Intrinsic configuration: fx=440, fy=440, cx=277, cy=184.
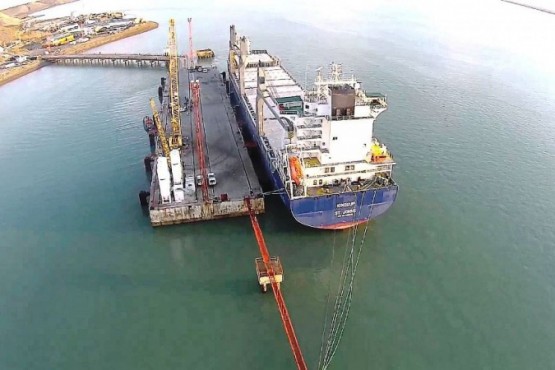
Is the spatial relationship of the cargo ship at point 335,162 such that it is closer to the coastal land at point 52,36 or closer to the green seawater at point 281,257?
the green seawater at point 281,257

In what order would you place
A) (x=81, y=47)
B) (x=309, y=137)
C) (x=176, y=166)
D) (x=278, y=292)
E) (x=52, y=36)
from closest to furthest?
(x=278, y=292), (x=309, y=137), (x=176, y=166), (x=81, y=47), (x=52, y=36)

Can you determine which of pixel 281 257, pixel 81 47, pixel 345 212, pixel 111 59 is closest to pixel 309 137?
pixel 345 212

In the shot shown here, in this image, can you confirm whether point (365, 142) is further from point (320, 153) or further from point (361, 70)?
point (361, 70)

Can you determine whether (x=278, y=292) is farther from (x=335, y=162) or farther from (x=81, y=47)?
(x=81, y=47)

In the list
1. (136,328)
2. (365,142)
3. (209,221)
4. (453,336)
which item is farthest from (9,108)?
(453,336)

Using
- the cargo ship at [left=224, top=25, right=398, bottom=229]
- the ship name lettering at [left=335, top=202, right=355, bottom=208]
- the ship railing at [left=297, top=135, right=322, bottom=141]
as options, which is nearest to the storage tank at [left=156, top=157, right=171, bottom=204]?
the cargo ship at [left=224, top=25, right=398, bottom=229]

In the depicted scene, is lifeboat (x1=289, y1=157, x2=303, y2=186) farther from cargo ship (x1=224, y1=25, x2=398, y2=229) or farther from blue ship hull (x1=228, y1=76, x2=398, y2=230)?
blue ship hull (x1=228, y1=76, x2=398, y2=230)

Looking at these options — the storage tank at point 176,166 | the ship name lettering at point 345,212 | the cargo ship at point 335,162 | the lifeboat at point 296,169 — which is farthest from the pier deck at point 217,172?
the ship name lettering at point 345,212
